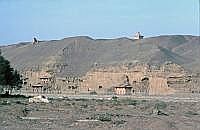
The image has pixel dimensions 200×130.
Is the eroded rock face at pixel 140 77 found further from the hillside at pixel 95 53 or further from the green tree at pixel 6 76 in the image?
the green tree at pixel 6 76

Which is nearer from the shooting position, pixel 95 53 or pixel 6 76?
pixel 6 76

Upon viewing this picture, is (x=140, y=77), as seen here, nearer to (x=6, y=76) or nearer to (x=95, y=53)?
(x=6, y=76)

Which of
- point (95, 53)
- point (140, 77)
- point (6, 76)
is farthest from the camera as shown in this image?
point (95, 53)

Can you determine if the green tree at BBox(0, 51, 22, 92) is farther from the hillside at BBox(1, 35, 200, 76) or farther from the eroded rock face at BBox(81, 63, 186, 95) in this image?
the hillside at BBox(1, 35, 200, 76)

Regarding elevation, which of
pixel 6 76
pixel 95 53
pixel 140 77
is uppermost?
pixel 95 53

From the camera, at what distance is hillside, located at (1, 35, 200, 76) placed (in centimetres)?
14512

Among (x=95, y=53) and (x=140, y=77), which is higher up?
(x=95, y=53)

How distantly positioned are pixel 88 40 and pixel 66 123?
16193 centimetres

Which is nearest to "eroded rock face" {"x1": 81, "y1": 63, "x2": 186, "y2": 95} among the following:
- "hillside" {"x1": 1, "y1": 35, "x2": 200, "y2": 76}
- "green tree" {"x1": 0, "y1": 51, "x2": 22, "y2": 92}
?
"hillside" {"x1": 1, "y1": 35, "x2": 200, "y2": 76}

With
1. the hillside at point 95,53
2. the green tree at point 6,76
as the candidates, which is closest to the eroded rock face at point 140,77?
the hillside at point 95,53

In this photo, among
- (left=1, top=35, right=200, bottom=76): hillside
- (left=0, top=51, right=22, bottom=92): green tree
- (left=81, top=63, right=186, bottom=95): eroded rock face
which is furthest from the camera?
(left=1, top=35, right=200, bottom=76): hillside

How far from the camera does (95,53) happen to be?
171625mm

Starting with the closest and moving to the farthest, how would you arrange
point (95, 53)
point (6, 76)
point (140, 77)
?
point (6, 76), point (140, 77), point (95, 53)

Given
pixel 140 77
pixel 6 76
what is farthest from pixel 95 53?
pixel 6 76
